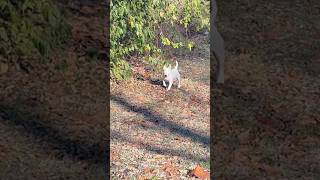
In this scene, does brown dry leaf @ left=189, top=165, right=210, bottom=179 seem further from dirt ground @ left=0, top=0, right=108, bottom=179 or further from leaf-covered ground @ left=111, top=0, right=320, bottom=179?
dirt ground @ left=0, top=0, right=108, bottom=179

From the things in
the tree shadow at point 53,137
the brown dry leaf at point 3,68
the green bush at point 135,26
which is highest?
the green bush at point 135,26

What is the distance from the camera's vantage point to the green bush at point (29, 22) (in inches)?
238

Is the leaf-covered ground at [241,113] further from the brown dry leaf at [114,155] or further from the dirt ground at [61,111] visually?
the dirt ground at [61,111]

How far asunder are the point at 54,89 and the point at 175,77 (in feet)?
5.51

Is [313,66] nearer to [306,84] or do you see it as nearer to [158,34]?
[306,84]

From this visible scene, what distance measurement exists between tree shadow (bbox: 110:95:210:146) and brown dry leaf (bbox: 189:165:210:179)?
82 cm

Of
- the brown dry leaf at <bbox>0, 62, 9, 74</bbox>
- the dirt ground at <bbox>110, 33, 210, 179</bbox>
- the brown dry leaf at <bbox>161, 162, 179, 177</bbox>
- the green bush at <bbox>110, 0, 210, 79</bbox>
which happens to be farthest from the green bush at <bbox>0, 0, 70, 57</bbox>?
the brown dry leaf at <bbox>161, 162, 179, 177</bbox>

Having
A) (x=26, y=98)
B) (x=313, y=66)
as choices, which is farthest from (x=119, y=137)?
(x=313, y=66)

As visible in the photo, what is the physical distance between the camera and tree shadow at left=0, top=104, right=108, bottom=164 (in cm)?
588

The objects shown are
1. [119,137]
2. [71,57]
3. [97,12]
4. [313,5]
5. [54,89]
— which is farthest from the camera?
[313,5]

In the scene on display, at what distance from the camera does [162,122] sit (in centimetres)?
722

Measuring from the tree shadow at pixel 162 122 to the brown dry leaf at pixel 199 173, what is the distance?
0.82 m

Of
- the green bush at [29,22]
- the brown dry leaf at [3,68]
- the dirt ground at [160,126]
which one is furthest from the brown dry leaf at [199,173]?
the brown dry leaf at [3,68]

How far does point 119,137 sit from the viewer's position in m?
6.57
